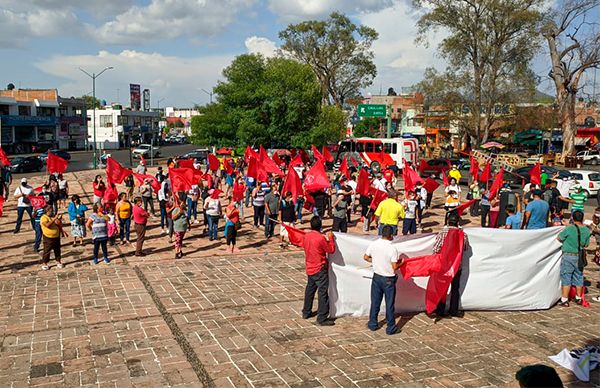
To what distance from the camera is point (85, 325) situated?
27.1ft

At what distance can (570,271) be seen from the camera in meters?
9.37

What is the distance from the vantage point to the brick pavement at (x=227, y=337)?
264 inches

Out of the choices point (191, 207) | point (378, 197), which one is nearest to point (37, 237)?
point (191, 207)

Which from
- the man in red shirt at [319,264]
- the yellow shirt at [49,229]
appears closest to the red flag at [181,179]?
the yellow shirt at [49,229]

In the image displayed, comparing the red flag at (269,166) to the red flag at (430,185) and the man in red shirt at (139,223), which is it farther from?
the man in red shirt at (139,223)

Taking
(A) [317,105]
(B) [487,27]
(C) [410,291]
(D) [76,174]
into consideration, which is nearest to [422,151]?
(B) [487,27]

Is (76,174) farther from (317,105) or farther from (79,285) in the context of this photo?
(79,285)

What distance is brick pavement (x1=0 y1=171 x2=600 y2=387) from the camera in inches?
264

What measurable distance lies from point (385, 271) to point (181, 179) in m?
9.02

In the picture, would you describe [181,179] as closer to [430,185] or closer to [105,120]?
[430,185]

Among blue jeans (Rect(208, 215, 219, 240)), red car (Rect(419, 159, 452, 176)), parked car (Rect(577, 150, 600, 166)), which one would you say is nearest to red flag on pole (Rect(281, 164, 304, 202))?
blue jeans (Rect(208, 215, 219, 240))

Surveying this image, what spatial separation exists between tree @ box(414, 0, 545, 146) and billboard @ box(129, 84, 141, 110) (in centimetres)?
6298

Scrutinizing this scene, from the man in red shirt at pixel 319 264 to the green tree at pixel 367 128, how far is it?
6309cm

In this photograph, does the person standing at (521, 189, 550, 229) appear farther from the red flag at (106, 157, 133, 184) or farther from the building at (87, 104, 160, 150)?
the building at (87, 104, 160, 150)
